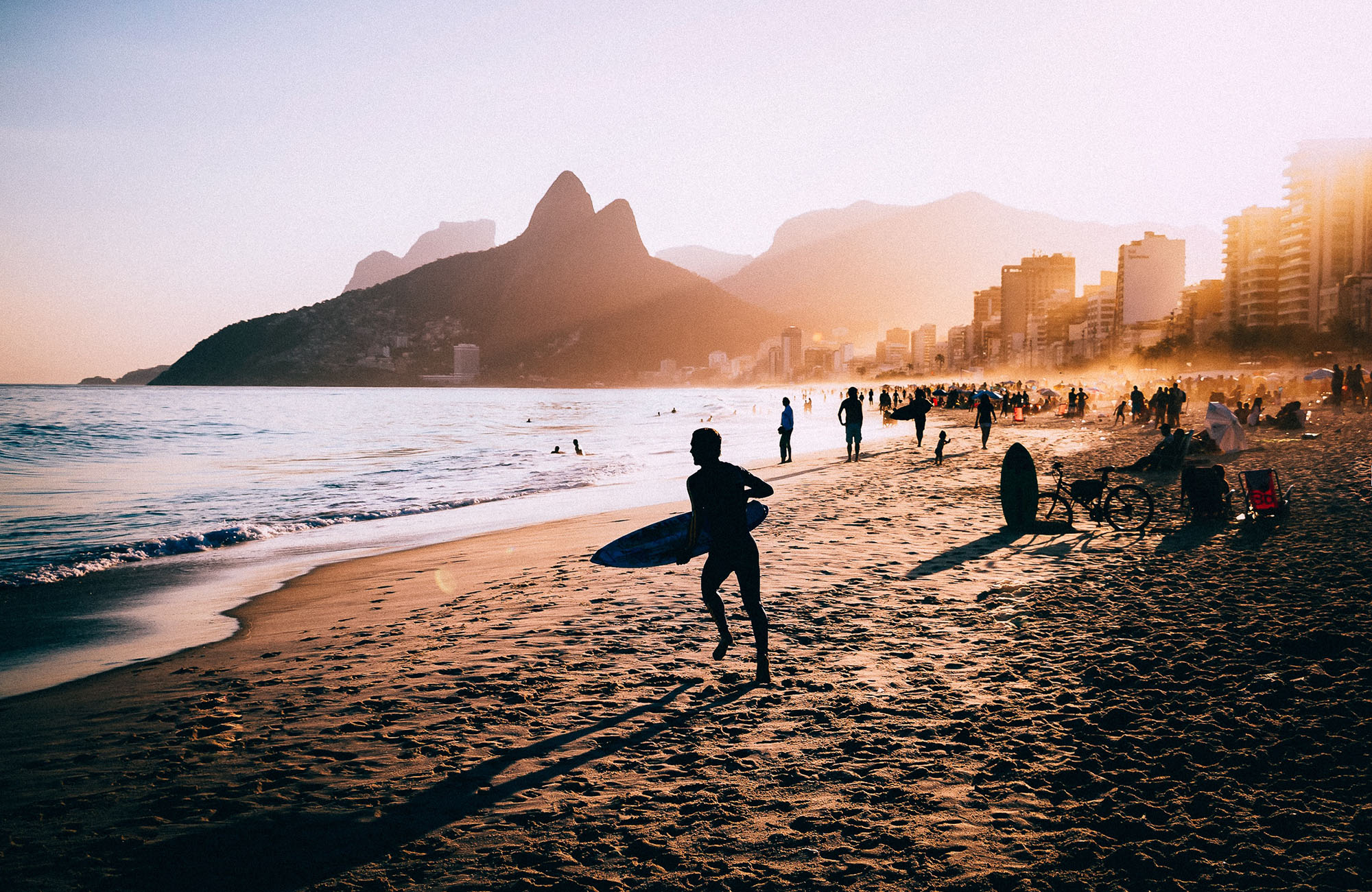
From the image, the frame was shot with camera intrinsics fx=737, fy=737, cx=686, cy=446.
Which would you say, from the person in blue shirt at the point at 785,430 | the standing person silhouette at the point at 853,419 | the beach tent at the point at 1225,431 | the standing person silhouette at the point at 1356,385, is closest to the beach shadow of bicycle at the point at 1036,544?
the person in blue shirt at the point at 785,430

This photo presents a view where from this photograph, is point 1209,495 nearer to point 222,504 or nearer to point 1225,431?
point 1225,431

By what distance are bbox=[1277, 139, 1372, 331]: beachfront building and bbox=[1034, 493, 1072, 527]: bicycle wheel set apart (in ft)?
396

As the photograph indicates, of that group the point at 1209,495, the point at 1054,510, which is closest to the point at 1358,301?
the point at 1209,495

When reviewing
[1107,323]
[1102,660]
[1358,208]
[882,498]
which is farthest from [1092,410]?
[1107,323]

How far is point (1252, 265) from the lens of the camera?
126500mm

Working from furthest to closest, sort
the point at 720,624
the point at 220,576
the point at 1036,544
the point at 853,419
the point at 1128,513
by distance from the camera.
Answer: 1. the point at 853,419
2. the point at 1128,513
3. the point at 220,576
4. the point at 1036,544
5. the point at 720,624

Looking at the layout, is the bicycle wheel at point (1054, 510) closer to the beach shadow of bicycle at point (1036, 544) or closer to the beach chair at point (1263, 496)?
the beach shadow of bicycle at point (1036, 544)

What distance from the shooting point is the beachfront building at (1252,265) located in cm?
12450

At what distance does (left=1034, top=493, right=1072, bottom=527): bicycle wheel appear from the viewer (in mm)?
12031

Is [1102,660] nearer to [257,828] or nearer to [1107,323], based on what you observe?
[257,828]

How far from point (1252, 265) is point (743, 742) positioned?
15896cm

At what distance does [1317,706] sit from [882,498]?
33.9 ft

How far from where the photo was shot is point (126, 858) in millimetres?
3713

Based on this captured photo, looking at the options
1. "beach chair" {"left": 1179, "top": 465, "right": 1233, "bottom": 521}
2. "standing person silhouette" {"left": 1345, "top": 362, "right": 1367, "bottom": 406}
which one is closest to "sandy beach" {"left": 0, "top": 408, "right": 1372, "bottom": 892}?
"beach chair" {"left": 1179, "top": 465, "right": 1233, "bottom": 521}
